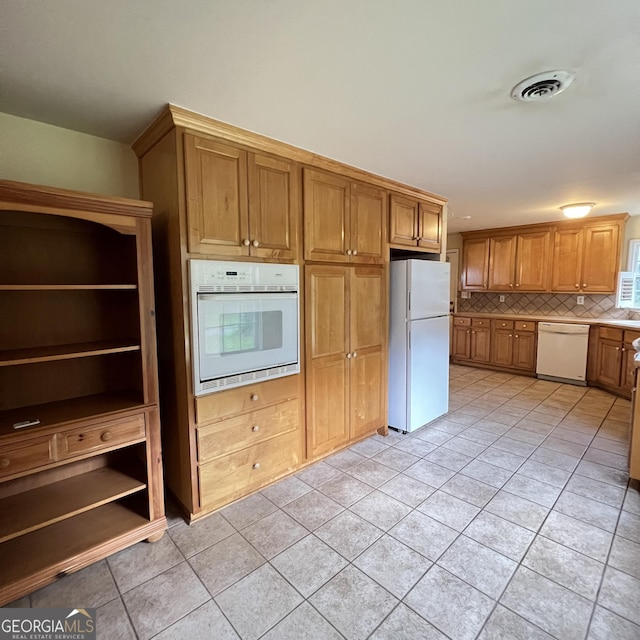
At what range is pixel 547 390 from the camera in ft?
15.2

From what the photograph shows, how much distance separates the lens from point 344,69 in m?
1.50

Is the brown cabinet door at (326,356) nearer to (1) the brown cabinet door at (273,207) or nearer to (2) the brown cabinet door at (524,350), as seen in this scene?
(1) the brown cabinet door at (273,207)

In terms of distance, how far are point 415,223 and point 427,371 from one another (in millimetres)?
1416

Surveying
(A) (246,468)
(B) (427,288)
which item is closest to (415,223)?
(B) (427,288)

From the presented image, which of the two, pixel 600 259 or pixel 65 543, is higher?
pixel 600 259

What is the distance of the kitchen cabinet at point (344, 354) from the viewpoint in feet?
8.38

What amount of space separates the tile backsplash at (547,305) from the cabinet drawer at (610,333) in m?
0.58

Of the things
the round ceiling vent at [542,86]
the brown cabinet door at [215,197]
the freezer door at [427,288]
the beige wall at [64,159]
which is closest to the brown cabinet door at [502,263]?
the freezer door at [427,288]

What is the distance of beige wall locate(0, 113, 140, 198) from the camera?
6.09ft

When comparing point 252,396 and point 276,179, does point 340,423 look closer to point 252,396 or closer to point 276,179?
point 252,396

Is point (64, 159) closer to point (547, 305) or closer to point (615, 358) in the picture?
point (615, 358)

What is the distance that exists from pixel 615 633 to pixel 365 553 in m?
1.03

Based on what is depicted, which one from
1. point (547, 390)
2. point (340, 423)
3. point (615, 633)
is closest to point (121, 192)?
point (340, 423)

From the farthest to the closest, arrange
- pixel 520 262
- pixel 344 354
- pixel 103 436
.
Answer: pixel 520 262 < pixel 344 354 < pixel 103 436
